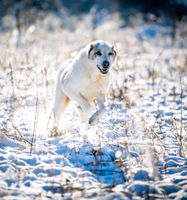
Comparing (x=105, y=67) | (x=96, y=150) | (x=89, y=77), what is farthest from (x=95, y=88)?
(x=96, y=150)

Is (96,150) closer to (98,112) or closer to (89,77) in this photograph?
(98,112)

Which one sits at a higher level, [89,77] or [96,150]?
[89,77]

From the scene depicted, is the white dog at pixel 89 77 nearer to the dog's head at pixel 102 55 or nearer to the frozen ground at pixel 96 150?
the dog's head at pixel 102 55

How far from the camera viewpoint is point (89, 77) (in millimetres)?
6398

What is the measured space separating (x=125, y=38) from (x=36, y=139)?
→ 1520 cm

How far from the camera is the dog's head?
20.4 ft

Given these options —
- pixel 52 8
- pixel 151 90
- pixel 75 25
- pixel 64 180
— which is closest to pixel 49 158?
pixel 64 180

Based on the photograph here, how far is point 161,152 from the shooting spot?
5.22 meters

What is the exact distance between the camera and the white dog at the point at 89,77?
6.29 m

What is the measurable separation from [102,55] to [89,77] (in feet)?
1.17

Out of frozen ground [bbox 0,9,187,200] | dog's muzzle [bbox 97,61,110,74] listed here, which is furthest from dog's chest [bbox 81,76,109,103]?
frozen ground [bbox 0,9,187,200]

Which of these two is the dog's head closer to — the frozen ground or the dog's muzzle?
the dog's muzzle

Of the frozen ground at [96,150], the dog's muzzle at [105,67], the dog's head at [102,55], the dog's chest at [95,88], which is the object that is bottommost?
the frozen ground at [96,150]

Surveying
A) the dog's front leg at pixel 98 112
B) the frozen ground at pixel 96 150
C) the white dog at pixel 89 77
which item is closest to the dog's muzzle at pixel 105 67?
the white dog at pixel 89 77
